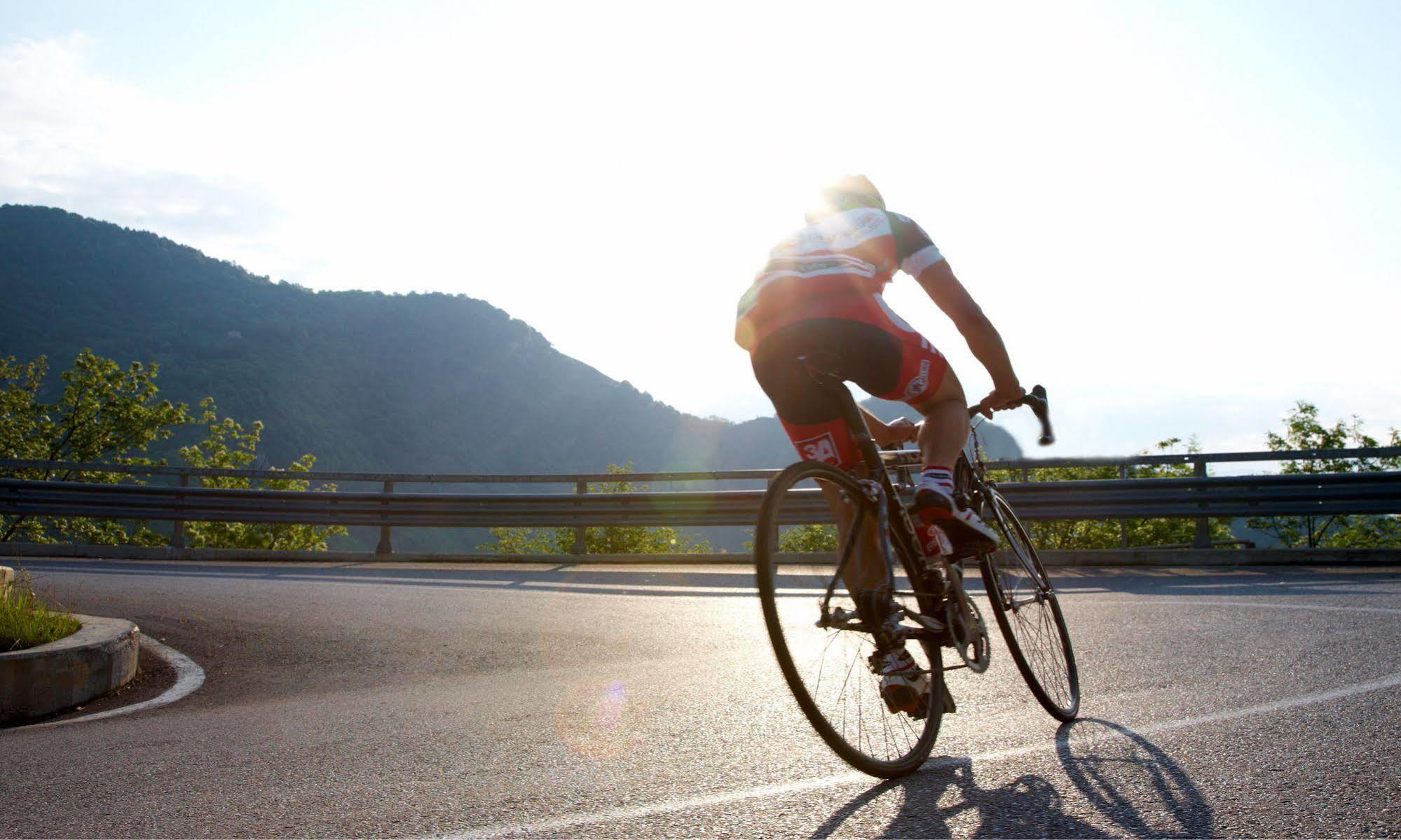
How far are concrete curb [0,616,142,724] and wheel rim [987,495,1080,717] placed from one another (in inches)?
171

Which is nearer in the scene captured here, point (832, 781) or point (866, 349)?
point (832, 781)

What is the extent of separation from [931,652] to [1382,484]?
11257 millimetres

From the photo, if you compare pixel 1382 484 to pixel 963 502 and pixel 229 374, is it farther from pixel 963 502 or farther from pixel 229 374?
pixel 229 374

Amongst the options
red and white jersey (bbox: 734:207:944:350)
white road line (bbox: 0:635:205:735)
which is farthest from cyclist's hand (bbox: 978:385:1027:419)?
white road line (bbox: 0:635:205:735)

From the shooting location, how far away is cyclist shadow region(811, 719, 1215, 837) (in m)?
2.53

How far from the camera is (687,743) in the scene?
3.53 meters

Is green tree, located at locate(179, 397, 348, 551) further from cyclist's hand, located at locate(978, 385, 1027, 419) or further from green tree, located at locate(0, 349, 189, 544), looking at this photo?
cyclist's hand, located at locate(978, 385, 1027, 419)

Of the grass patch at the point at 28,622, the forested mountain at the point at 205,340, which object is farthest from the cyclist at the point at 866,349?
the forested mountain at the point at 205,340

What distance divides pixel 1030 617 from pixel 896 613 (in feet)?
3.58

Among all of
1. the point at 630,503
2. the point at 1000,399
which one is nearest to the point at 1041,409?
the point at 1000,399

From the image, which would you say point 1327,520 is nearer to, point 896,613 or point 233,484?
point 896,613

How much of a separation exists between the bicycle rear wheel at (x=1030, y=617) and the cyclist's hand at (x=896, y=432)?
43 cm

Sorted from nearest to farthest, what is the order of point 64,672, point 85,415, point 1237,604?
point 64,672
point 1237,604
point 85,415

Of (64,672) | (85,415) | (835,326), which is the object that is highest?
(85,415)
